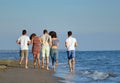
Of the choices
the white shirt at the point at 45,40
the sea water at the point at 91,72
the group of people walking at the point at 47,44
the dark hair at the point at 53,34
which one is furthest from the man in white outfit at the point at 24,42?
the sea water at the point at 91,72

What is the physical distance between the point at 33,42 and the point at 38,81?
19.4 feet

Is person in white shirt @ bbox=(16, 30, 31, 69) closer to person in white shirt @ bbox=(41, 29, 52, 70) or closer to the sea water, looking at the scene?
person in white shirt @ bbox=(41, 29, 52, 70)

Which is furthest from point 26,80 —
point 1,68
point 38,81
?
point 1,68

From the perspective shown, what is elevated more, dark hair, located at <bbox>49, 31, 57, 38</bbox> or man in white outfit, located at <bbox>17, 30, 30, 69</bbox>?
dark hair, located at <bbox>49, 31, 57, 38</bbox>

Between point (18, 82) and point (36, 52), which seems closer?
point (18, 82)

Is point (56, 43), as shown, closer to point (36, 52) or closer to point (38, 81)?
point (36, 52)

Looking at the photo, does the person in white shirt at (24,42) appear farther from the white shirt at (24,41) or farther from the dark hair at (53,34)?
the dark hair at (53,34)

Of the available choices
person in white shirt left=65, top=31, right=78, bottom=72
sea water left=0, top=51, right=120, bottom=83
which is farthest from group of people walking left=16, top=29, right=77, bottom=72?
sea water left=0, top=51, right=120, bottom=83

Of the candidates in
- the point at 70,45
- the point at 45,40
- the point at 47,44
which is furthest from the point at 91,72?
the point at 45,40

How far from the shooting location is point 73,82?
14.0 m

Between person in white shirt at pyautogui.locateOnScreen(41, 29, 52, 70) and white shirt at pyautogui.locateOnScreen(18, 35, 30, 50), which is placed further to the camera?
white shirt at pyautogui.locateOnScreen(18, 35, 30, 50)

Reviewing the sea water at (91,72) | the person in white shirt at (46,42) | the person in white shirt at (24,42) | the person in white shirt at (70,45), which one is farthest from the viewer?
the person in white shirt at (24,42)

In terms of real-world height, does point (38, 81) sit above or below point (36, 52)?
below

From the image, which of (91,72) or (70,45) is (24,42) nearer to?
(70,45)
